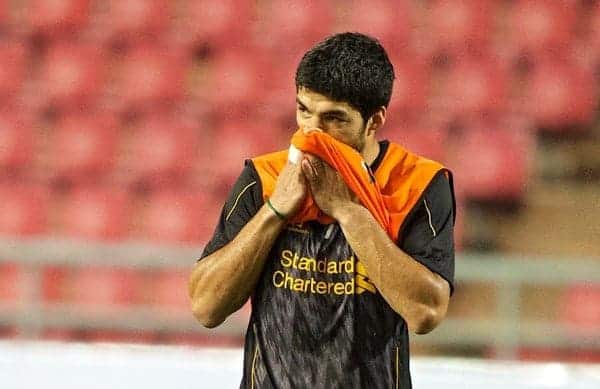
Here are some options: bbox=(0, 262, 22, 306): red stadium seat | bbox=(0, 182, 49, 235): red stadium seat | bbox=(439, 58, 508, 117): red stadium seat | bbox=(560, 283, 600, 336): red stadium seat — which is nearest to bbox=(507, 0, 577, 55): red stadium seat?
bbox=(439, 58, 508, 117): red stadium seat

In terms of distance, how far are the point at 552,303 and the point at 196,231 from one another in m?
1.32

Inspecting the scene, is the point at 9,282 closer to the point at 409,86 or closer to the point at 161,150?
the point at 161,150

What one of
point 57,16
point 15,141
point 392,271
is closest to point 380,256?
point 392,271

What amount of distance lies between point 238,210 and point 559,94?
9.01 ft

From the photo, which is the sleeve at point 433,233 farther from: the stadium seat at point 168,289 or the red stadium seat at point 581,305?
the stadium seat at point 168,289

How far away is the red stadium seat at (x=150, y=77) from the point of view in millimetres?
4016

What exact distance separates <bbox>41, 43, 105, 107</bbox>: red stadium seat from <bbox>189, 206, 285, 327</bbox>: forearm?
2.96 metres

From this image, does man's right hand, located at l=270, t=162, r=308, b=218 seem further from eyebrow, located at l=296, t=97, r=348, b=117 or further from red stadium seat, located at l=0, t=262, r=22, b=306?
red stadium seat, located at l=0, t=262, r=22, b=306

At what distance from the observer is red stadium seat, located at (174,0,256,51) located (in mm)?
4020

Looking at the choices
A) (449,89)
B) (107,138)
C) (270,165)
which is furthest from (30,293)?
(270,165)

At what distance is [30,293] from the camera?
334cm

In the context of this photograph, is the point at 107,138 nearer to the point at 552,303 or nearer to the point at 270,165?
the point at 552,303

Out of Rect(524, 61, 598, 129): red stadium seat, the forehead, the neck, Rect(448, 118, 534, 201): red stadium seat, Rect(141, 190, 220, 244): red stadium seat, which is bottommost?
the neck

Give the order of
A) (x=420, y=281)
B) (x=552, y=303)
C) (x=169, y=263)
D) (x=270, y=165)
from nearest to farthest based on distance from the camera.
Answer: (x=420, y=281)
(x=270, y=165)
(x=169, y=263)
(x=552, y=303)
